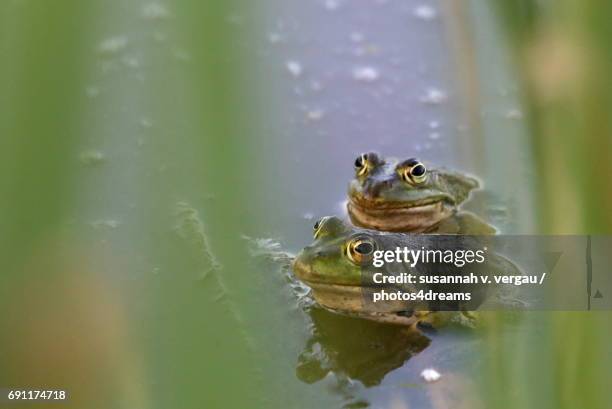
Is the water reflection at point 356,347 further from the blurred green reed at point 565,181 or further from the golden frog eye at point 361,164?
the blurred green reed at point 565,181

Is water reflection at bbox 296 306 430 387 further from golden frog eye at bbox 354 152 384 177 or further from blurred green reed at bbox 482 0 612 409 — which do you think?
blurred green reed at bbox 482 0 612 409

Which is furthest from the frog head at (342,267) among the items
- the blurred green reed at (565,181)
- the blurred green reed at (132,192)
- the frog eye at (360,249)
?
the blurred green reed at (565,181)

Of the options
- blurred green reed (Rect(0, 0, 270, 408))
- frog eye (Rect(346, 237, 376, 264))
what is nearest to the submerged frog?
frog eye (Rect(346, 237, 376, 264))

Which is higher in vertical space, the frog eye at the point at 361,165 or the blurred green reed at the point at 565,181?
the frog eye at the point at 361,165

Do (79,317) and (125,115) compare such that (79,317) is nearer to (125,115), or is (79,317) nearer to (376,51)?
(125,115)

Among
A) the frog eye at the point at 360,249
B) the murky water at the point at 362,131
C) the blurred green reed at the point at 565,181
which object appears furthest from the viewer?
the frog eye at the point at 360,249

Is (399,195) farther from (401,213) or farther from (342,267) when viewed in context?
(342,267)
